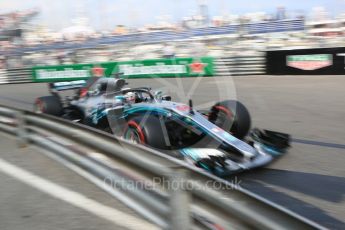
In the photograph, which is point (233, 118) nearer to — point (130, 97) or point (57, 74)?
point (130, 97)

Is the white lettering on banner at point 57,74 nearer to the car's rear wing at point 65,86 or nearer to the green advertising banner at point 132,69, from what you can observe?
the green advertising banner at point 132,69

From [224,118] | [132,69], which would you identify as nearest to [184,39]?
[132,69]

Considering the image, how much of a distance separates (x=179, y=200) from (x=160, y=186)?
36 centimetres

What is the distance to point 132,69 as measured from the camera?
17969 mm

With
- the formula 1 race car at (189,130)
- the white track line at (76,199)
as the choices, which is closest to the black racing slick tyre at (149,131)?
the formula 1 race car at (189,130)

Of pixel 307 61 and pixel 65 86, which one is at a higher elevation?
pixel 65 86

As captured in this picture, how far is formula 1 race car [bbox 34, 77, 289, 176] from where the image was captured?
4535 millimetres

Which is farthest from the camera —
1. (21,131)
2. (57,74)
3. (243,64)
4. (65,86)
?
(57,74)

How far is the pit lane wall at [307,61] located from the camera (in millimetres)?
13578

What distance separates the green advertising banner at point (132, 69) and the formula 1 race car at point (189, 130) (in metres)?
8.91

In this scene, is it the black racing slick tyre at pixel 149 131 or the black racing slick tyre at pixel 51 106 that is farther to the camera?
the black racing slick tyre at pixel 51 106

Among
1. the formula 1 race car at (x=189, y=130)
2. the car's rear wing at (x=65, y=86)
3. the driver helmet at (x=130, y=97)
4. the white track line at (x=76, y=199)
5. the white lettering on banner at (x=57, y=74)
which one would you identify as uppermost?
the driver helmet at (x=130, y=97)


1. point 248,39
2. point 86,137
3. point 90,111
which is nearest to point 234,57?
point 248,39

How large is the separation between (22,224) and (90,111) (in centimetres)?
357
